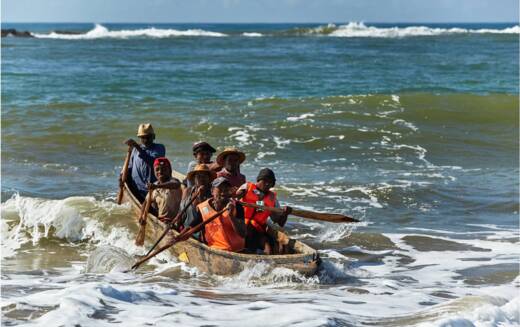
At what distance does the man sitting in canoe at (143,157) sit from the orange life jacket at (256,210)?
235 centimetres

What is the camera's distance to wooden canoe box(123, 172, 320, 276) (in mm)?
8359

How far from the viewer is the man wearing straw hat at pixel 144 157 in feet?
36.4

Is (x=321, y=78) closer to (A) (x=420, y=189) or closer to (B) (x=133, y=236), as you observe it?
(A) (x=420, y=189)

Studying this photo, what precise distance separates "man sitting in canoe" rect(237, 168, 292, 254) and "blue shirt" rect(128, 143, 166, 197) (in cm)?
237

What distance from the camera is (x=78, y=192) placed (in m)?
13.7

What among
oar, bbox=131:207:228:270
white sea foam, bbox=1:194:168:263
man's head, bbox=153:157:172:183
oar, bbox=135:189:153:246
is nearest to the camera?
oar, bbox=131:207:228:270

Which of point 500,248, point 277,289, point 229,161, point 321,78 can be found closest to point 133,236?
point 229,161

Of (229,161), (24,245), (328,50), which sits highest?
(328,50)

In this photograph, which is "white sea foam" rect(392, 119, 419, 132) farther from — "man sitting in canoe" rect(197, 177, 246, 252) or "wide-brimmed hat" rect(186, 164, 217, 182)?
"man sitting in canoe" rect(197, 177, 246, 252)

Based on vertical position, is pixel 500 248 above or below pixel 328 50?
below

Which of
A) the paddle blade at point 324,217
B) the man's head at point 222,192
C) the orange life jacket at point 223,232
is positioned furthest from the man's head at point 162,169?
the paddle blade at point 324,217

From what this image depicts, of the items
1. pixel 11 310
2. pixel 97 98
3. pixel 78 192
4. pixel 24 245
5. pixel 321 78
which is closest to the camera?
pixel 11 310

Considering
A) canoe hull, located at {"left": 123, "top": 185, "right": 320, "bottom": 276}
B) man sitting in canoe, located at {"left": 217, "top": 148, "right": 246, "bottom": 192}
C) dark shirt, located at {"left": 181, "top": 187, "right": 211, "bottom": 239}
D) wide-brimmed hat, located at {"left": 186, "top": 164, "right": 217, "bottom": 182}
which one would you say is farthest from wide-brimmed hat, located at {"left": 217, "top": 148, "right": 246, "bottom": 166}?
canoe hull, located at {"left": 123, "top": 185, "right": 320, "bottom": 276}

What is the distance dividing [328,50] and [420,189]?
31669 millimetres
